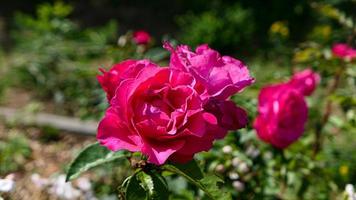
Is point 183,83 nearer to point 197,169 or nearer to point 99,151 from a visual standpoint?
point 197,169

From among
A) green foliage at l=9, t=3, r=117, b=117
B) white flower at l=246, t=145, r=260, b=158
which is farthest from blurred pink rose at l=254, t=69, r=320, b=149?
green foliage at l=9, t=3, r=117, b=117

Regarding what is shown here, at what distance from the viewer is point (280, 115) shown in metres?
1.84

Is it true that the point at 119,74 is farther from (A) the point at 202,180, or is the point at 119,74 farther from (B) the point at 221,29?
(B) the point at 221,29

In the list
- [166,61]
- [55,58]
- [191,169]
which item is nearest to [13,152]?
[55,58]

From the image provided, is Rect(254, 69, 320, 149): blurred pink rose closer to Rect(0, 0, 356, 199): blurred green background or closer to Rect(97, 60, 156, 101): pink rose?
Rect(0, 0, 356, 199): blurred green background

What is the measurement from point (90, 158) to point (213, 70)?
0.45m

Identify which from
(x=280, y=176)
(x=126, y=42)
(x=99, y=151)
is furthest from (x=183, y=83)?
(x=126, y=42)

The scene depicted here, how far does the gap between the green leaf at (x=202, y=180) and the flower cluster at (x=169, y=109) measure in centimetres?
8

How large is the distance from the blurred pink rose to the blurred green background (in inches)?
8.6

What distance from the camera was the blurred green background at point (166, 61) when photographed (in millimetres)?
2256

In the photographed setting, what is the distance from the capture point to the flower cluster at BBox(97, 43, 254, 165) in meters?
1.20

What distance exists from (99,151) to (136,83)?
0.41m

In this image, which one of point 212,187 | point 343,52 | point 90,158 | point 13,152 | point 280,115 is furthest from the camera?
point 13,152

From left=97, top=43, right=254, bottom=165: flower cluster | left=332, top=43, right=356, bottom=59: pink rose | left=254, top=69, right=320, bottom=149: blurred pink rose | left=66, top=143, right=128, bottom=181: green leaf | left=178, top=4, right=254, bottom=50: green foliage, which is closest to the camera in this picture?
left=97, top=43, right=254, bottom=165: flower cluster
